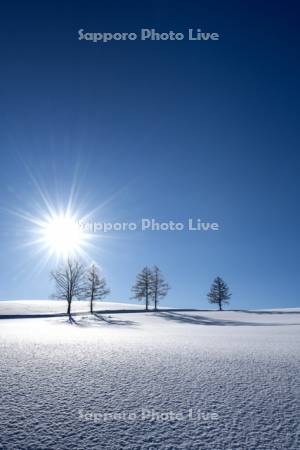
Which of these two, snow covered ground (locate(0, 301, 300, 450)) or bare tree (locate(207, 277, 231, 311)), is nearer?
snow covered ground (locate(0, 301, 300, 450))

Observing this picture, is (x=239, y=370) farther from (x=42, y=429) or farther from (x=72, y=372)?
(x=42, y=429)

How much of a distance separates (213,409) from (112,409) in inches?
41.6

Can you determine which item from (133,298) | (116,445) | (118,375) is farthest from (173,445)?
(133,298)

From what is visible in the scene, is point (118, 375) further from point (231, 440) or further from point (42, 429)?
point (231, 440)

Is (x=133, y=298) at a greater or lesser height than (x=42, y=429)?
lesser

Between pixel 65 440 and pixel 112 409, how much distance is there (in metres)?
0.67

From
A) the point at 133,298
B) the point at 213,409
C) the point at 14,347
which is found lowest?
the point at 133,298

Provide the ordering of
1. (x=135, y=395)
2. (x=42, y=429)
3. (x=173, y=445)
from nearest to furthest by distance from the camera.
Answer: (x=173, y=445) → (x=42, y=429) → (x=135, y=395)

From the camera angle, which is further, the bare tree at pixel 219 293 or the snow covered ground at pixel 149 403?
the bare tree at pixel 219 293

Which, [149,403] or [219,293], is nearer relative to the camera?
[149,403]

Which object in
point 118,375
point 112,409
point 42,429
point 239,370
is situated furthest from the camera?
point 239,370

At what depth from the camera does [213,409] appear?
2.91m

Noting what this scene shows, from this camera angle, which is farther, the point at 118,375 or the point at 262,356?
the point at 262,356

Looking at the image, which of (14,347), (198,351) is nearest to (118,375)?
(198,351)
